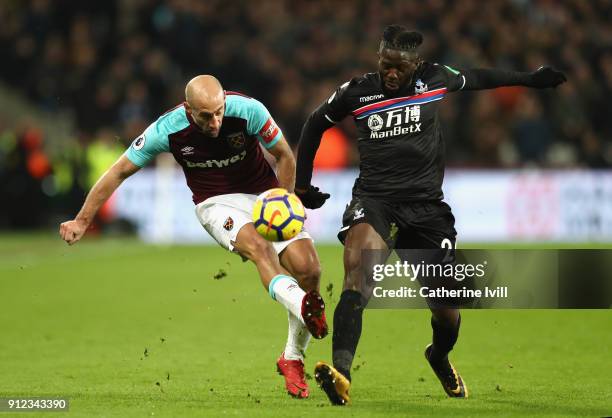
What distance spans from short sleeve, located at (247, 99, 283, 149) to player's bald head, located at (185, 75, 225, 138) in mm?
348

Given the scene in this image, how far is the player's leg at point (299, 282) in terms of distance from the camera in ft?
24.2

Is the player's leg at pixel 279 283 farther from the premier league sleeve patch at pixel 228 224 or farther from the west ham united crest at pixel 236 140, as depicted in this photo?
the west ham united crest at pixel 236 140

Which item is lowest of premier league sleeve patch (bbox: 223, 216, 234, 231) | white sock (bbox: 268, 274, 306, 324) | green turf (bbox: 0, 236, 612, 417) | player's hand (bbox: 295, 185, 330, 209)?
green turf (bbox: 0, 236, 612, 417)

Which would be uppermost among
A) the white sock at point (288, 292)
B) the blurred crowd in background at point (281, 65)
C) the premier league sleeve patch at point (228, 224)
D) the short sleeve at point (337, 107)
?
the blurred crowd in background at point (281, 65)

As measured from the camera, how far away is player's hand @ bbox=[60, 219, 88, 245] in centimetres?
736

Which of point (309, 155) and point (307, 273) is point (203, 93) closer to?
point (309, 155)

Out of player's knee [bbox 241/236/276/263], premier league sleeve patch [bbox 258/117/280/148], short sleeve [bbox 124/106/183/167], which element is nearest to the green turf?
player's knee [bbox 241/236/276/263]

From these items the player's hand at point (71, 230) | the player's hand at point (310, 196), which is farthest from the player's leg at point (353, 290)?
the player's hand at point (71, 230)

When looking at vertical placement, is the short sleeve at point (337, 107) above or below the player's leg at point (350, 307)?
above

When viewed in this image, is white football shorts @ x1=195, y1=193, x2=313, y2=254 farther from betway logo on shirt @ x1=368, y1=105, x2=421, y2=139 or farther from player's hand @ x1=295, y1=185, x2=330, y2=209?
betway logo on shirt @ x1=368, y1=105, x2=421, y2=139

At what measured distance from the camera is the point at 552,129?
19656 mm

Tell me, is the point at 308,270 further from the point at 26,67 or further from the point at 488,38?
the point at 26,67

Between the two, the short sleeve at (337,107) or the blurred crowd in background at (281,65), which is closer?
the short sleeve at (337,107)

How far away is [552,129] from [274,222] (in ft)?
44.1
